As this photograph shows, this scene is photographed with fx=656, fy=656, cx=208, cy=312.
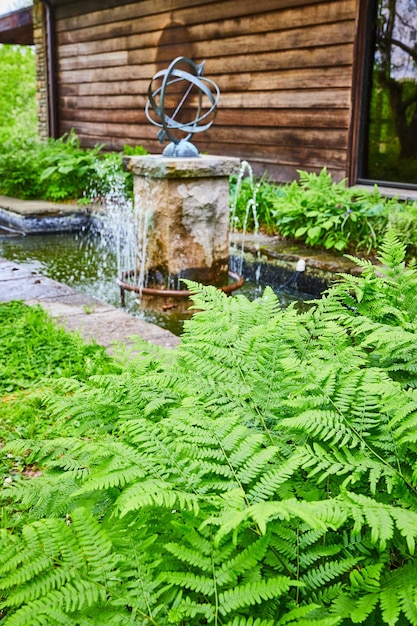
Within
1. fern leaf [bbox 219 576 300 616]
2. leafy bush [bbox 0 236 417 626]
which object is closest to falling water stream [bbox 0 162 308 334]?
leafy bush [bbox 0 236 417 626]

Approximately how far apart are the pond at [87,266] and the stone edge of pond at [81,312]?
1.71ft

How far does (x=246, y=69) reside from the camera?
356 inches

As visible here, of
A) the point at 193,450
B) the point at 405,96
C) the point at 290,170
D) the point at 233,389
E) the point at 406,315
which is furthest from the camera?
the point at 290,170

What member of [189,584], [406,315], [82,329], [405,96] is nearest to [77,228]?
[405,96]

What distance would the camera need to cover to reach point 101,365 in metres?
3.39

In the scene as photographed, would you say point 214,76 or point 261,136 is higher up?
point 214,76

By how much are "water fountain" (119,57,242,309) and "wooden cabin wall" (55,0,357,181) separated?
2674mm

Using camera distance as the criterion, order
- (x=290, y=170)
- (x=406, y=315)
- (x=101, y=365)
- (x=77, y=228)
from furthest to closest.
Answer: (x=77, y=228) < (x=290, y=170) < (x=101, y=365) < (x=406, y=315)

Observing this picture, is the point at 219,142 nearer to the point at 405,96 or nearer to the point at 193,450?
the point at 405,96

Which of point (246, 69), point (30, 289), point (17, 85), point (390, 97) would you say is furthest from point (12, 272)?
point (17, 85)

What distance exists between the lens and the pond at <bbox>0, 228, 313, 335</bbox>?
18.3ft

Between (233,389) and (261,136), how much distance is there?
7810 millimetres

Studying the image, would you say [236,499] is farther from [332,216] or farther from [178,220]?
[332,216]

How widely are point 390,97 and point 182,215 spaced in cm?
362
